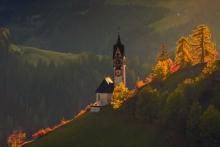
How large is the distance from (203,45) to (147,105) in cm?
3142

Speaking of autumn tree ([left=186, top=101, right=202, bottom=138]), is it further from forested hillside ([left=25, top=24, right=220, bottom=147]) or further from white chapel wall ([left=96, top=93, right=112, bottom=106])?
white chapel wall ([left=96, top=93, right=112, bottom=106])

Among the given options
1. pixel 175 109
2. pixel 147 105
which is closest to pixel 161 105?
pixel 147 105

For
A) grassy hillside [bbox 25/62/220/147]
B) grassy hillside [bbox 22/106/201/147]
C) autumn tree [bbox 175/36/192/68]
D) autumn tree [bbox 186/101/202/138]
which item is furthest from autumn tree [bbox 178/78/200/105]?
autumn tree [bbox 175/36/192/68]

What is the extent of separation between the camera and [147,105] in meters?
108

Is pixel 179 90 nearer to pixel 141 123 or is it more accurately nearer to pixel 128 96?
pixel 141 123

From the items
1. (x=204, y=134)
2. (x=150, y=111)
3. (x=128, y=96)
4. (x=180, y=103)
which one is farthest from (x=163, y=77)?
(x=204, y=134)

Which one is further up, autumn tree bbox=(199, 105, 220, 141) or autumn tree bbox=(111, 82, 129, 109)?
autumn tree bbox=(111, 82, 129, 109)

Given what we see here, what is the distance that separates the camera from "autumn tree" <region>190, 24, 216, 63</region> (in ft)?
429

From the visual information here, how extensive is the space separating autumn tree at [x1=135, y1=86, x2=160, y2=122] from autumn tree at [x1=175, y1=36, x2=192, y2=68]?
28.7 m

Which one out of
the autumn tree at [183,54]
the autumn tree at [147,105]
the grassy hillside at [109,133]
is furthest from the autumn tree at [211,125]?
the autumn tree at [183,54]

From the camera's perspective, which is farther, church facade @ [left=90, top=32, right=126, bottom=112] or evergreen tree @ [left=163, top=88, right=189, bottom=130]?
church facade @ [left=90, top=32, right=126, bottom=112]

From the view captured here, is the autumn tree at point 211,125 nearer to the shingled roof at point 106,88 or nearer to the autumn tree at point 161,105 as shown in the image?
the autumn tree at point 161,105

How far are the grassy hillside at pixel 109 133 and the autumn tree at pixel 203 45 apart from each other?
87.8 feet

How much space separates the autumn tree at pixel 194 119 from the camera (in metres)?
89.2
